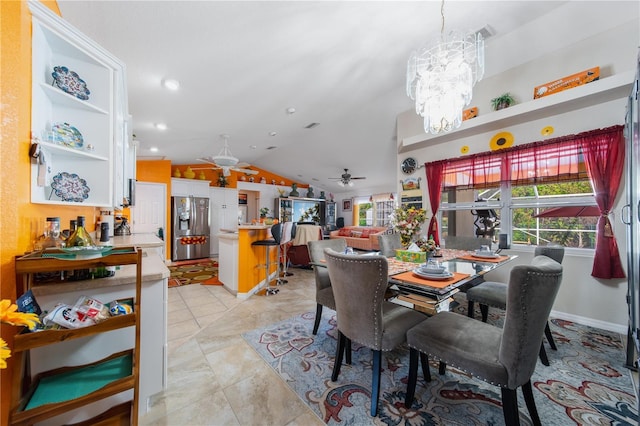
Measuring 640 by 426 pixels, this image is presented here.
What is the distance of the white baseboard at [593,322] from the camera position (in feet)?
8.00

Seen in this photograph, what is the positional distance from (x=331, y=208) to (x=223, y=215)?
4243 mm

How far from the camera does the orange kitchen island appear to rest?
3467 mm

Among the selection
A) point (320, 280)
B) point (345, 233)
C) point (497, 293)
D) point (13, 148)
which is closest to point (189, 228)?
point (345, 233)

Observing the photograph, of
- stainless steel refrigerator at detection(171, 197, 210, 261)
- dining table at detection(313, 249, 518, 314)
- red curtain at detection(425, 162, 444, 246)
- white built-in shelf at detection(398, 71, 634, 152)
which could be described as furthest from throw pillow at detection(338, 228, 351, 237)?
dining table at detection(313, 249, 518, 314)

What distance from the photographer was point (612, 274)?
2.47 meters

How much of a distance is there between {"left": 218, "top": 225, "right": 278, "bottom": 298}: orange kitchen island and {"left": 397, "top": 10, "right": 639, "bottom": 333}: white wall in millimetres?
3577

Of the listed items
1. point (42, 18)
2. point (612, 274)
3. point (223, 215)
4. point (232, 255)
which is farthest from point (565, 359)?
point (223, 215)

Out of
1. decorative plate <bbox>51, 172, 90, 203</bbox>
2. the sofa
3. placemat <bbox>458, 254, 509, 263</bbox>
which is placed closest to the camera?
decorative plate <bbox>51, 172, 90, 203</bbox>

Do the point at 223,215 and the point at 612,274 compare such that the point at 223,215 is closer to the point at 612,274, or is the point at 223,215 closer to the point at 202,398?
the point at 202,398

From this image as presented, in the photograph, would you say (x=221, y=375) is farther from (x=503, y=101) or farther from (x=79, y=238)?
(x=503, y=101)

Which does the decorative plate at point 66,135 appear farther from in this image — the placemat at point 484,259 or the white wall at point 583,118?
the white wall at point 583,118

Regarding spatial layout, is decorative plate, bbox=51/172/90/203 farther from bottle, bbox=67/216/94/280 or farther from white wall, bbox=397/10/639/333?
white wall, bbox=397/10/639/333

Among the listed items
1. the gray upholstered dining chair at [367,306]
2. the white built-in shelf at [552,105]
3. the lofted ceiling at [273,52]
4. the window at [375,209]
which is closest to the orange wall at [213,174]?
the lofted ceiling at [273,52]

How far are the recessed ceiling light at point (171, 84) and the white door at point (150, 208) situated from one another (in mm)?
3981
